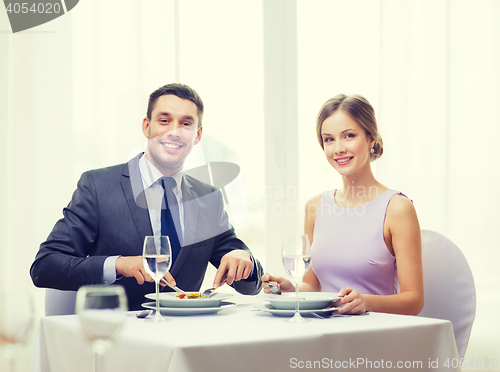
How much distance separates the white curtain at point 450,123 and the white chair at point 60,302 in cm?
191

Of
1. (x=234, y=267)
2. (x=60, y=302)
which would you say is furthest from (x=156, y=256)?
(x=60, y=302)

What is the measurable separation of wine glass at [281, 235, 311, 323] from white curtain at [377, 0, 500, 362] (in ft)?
6.17

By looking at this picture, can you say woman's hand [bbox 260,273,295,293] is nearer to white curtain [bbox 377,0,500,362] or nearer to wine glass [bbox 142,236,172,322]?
wine glass [bbox 142,236,172,322]

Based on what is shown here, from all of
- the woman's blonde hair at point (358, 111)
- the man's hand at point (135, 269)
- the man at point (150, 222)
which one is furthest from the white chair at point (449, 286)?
the man's hand at point (135, 269)

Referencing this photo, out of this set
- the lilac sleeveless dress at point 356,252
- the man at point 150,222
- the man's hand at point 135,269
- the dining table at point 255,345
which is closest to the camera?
the dining table at point 255,345

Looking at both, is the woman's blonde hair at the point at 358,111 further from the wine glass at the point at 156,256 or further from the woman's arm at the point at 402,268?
the wine glass at the point at 156,256

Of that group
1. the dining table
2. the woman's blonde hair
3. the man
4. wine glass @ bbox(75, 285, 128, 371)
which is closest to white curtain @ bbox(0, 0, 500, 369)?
the man

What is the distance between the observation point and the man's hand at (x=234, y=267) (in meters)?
1.44

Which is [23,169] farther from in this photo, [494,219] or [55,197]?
[494,219]

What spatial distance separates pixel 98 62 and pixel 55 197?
28.9 inches

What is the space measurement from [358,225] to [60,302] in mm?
1014

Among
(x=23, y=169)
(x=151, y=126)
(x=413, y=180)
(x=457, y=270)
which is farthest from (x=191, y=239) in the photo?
(x=413, y=180)

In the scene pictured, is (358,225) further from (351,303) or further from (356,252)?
(351,303)

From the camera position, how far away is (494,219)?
2668 mm
